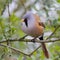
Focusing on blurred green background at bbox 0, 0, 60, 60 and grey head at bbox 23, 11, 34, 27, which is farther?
grey head at bbox 23, 11, 34, 27

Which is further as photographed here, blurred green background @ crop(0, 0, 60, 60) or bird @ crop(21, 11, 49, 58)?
bird @ crop(21, 11, 49, 58)

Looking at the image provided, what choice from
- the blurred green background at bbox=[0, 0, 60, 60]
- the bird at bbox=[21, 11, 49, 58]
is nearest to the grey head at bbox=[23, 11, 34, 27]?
the bird at bbox=[21, 11, 49, 58]

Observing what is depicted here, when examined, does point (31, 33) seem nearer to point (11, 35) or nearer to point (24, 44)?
point (24, 44)

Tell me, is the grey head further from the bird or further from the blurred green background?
the blurred green background

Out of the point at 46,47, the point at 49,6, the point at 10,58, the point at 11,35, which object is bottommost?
the point at 46,47

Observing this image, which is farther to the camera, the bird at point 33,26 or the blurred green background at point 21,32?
the bird at point 33,26

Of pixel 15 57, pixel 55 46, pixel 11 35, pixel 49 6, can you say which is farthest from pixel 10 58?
pixel 49 6

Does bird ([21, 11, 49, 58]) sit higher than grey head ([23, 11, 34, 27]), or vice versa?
grey head ([23, 11, 34, 27])

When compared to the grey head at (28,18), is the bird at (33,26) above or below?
below

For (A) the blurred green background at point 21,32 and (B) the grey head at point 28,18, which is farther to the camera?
(B) the grey head at point 28,18

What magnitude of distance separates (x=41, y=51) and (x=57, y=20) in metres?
0.88

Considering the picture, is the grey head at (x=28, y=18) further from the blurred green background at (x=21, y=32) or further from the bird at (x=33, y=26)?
the blurred green background at (x=21, y=32)


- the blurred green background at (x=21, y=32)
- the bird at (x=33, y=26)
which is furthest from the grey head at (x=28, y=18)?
the blurred green background at (x=21, y=32)

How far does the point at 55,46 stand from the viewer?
2564 millimetres
